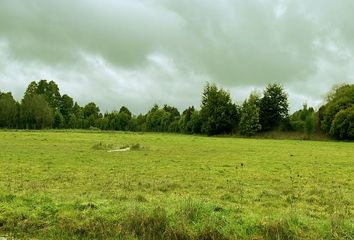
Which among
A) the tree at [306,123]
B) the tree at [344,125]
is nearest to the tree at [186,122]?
the tree at [306,123]

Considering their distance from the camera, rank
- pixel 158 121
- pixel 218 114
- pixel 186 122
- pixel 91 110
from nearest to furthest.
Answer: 1. pixel 218 114
2. pixel 186 122
3. pixel 158 121
4. pixel 91 110

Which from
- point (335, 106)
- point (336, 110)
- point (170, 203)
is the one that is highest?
point (335, 106)

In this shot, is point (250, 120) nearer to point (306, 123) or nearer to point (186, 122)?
point (306, 123)

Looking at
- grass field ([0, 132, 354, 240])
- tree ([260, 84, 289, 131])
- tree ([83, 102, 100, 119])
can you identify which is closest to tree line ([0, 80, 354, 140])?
tree ([260, 84, 289, 131])

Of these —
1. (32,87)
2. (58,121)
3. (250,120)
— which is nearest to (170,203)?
(250,120)

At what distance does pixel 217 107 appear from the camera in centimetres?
10781

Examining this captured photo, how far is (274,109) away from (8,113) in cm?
7844

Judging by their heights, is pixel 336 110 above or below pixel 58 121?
above

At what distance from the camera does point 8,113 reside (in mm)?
116875

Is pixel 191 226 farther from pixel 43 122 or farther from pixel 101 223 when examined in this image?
pixel 43 122

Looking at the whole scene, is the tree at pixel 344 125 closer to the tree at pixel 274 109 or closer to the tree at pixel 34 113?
the tree at pixel 274 109

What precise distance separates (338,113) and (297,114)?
23.9 meters

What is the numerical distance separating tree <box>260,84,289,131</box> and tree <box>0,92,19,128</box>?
7372 cm

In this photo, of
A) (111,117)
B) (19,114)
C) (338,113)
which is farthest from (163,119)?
(338,113)
